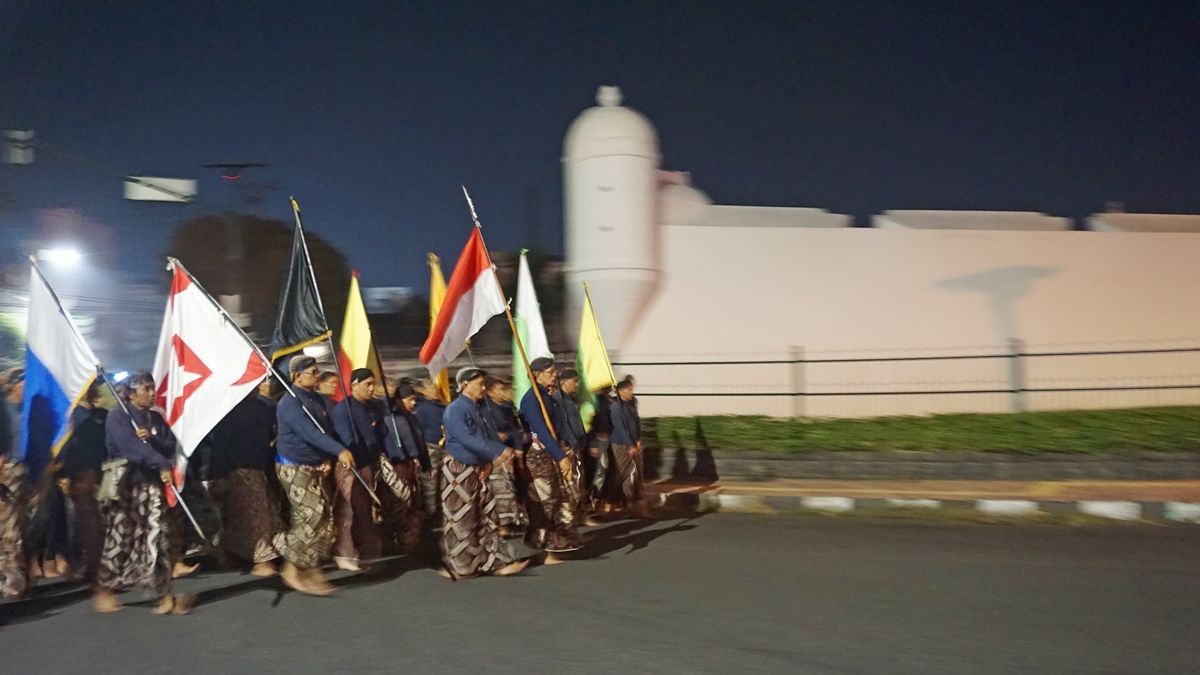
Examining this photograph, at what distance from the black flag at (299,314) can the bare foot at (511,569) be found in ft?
7.03

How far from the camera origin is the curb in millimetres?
9484

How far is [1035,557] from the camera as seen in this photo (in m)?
7.55

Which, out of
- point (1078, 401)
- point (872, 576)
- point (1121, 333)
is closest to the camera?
point (872, 576)

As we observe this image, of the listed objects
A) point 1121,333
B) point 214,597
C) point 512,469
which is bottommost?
point 214,597

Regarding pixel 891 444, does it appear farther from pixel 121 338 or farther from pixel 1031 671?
pixel 121 338

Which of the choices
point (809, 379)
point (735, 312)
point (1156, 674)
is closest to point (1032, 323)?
point (809, 379)

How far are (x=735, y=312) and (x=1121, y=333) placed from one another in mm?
6105

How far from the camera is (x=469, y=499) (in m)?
7.39

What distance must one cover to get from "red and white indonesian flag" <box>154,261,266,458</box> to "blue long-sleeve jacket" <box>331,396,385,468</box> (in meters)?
1.18

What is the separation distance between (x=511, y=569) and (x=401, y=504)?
5.08 feet

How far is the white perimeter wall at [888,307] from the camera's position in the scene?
16.3 meters

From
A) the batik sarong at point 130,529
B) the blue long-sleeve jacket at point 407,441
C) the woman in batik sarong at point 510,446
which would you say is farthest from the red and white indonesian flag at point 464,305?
the batik sarong at point 130,529

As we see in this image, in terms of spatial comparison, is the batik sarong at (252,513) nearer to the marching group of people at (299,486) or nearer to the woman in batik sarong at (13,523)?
the marching group of people at (299,486)

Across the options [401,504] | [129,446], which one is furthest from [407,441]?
[129,446]
